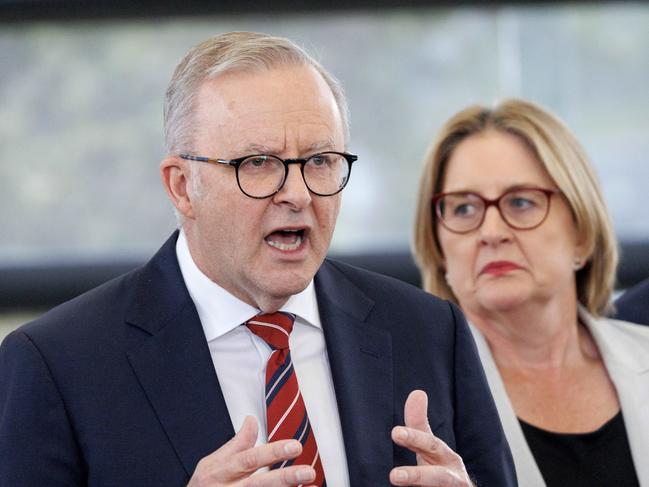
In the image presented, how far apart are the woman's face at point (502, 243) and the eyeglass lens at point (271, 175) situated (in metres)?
0.84

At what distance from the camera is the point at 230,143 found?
66.2 inches

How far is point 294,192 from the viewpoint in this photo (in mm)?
1661

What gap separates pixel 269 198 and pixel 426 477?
0.49 metres

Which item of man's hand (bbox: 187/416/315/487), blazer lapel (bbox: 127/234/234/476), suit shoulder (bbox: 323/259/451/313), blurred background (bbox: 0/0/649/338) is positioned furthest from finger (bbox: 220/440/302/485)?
blurred background (bbox: 0/0/649/338)

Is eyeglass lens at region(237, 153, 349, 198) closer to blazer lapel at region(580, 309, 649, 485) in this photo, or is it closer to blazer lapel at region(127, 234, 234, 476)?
blazer lapel at region(127, 234, 234, 476)

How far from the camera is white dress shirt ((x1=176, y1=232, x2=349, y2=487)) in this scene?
1.72m

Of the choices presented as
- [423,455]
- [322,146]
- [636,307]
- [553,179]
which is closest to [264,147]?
[322,146]

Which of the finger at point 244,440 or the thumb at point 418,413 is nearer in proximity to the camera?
the finger at point 244,440

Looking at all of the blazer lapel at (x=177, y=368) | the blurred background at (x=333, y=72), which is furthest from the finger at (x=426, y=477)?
the blurred background at (x=333, y=72)

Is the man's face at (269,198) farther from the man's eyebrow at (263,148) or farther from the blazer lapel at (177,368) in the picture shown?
the blazer lapel at (177,368)

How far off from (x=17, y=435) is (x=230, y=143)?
551 mm

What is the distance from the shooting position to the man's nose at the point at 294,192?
65.4 inches

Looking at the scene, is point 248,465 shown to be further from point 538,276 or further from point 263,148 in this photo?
point 538,276

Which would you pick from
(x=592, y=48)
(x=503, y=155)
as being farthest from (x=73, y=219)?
(x=503, y=155)
